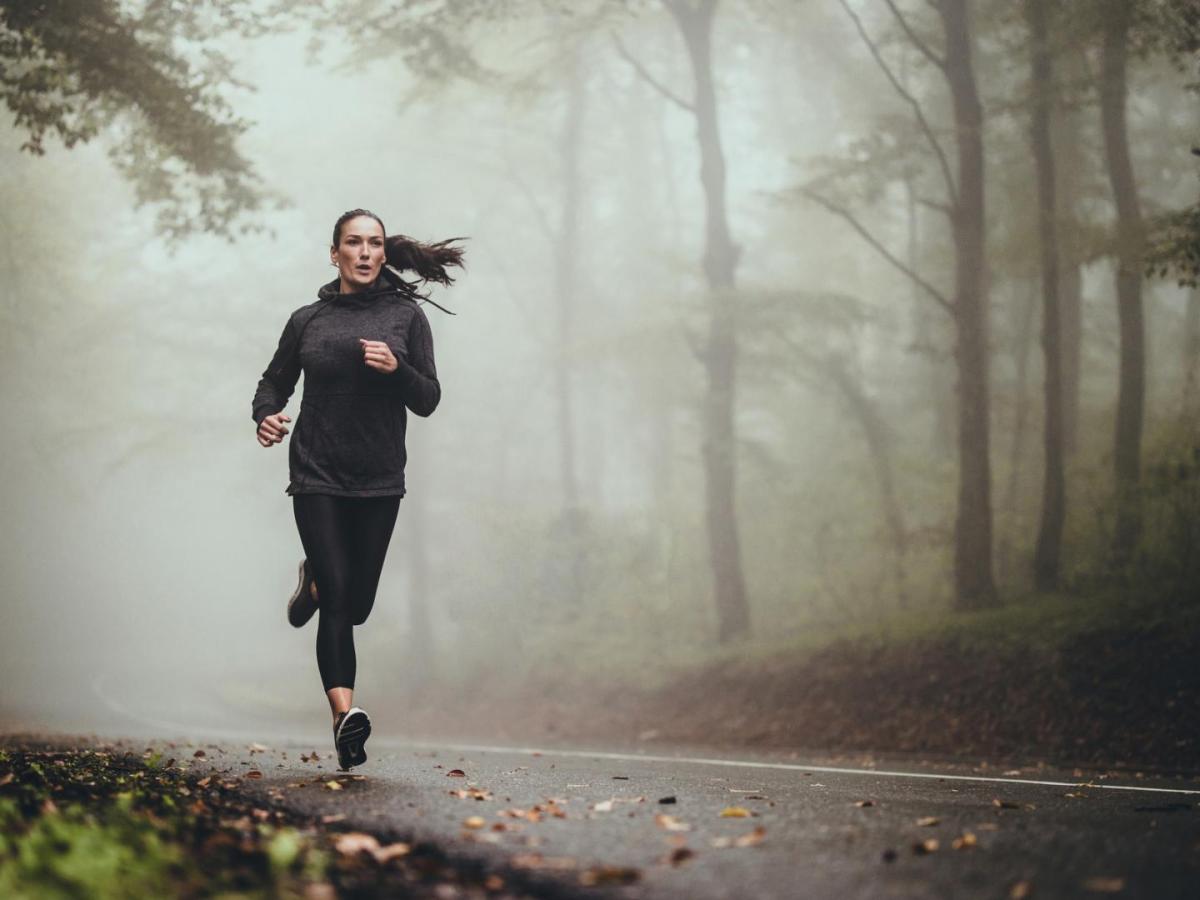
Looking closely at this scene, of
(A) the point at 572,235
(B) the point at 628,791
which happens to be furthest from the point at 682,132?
(B) the point at 628,791

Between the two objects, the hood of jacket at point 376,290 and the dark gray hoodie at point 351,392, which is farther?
the hood of jacket at point 376,290

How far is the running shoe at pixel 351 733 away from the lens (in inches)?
212

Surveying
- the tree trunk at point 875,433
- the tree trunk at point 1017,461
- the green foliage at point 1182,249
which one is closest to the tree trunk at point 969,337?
the tree trunk at point 1017,461

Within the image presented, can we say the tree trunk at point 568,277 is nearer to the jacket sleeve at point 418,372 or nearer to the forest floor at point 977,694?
the forest floor at point 977,694

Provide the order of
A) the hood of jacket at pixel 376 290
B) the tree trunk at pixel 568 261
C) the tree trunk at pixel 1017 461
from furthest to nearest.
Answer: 1. the tree trunk at pixel 568 261
2. the tree trunk at pixel 1017 461
3. the hood of jacket at pixel 376 290

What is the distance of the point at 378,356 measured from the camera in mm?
5297

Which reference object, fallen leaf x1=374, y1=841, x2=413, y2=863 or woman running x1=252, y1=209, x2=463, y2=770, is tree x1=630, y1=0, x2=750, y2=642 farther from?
fallen leaf x1=374, y1=841, x2=413, y2=863

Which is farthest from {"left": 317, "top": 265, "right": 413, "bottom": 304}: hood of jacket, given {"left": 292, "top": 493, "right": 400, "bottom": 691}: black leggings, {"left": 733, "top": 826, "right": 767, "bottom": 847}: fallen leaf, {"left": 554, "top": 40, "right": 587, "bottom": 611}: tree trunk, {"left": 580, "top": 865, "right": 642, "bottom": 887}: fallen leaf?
{"left": 554, "top": 40, "right": 587, "bottom": 611}: tree trunk

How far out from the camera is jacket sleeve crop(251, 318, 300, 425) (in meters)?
5.77

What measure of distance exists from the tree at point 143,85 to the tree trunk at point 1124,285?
10446mm

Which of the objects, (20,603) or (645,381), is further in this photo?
(20,603)

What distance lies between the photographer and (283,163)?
2759cm

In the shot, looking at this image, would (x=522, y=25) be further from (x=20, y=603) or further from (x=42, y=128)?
(x=20, y=603)

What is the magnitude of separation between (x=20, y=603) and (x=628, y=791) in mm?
39888
